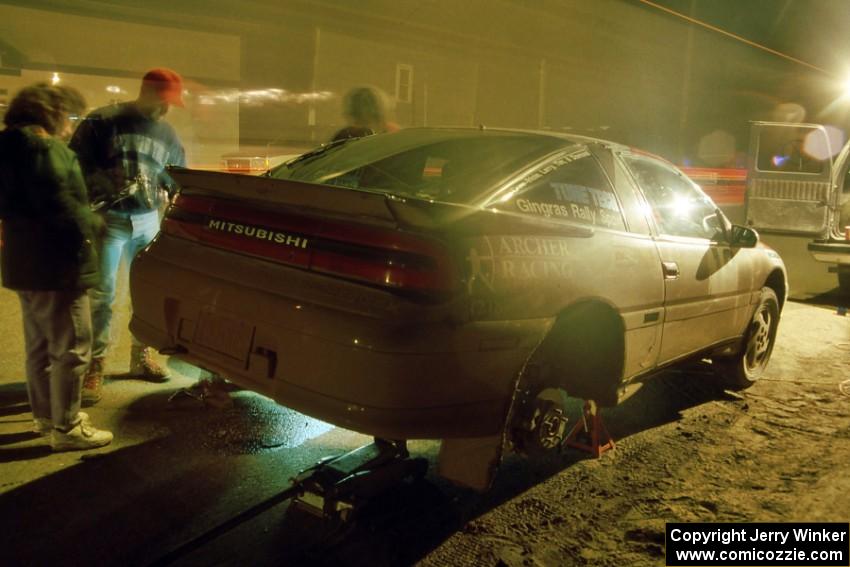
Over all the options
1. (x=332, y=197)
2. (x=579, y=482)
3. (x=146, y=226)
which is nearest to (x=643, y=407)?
(x=579, y=482)

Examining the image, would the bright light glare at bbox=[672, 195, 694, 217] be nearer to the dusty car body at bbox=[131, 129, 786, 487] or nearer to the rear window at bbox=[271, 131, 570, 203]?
the dusty car body at bbox=[131, 129, 786, 487]

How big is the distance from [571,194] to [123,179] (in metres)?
2.70

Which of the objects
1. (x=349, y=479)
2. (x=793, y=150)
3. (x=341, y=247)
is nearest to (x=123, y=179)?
(x=341, y=247)

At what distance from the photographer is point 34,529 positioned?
250 cm

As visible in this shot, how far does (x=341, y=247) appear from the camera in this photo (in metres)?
2.33

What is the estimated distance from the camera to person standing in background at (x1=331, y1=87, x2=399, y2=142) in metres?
5.00

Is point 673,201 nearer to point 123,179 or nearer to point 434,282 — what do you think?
point 434,282

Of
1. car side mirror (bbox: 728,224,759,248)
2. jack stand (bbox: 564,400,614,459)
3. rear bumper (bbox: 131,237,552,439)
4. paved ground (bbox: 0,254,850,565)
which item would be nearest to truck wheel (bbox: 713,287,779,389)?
paved ground (bbox: 0,254,850,565)

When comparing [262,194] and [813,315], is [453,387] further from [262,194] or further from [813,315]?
[813,315]

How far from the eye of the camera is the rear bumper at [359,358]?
7.16 feet

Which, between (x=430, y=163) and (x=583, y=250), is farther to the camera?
(x=430, y=163)

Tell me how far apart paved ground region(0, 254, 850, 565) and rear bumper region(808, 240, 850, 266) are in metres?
4.75

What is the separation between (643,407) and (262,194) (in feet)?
9.84

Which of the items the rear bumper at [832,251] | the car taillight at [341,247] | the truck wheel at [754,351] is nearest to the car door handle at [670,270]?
the truck wheel at [754,351]
